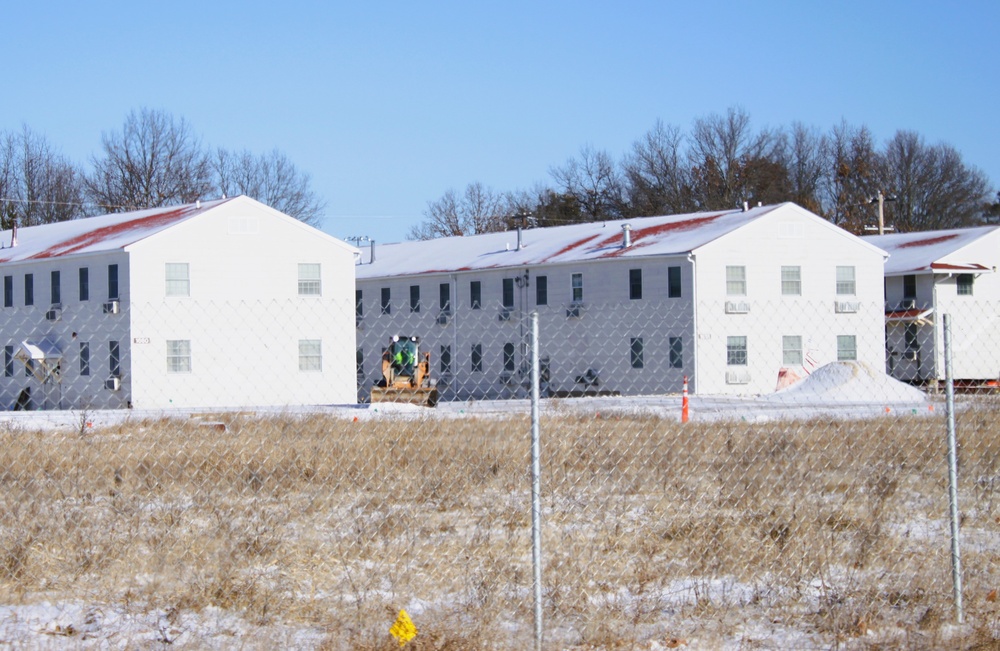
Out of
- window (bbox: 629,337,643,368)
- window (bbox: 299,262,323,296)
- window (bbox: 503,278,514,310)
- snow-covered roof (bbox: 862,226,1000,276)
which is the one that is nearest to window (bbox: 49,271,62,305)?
window (bbox: 299,262,323,296)

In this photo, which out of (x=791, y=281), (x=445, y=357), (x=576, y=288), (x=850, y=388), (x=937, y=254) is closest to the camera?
(x=850, y=388)

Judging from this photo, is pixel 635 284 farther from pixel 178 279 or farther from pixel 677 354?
pixel 178 279

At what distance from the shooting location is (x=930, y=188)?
86.4 meters

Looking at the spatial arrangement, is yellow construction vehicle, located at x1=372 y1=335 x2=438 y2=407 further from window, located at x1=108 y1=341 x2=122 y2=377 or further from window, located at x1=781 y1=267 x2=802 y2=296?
window, located at x1=781 y1=267 x2=802 y2=296

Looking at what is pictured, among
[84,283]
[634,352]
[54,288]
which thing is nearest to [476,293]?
[634,352]

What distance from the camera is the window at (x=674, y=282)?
40.4m

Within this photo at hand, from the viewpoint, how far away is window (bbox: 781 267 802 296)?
139 feet

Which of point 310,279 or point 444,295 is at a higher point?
point 310,279

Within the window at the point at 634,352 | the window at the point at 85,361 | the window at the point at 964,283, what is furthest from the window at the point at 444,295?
the window at the point at 964,283

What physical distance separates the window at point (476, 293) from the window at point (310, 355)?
8193mm

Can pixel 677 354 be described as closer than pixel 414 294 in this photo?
Yes

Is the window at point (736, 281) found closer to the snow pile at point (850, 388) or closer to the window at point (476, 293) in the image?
the snow pile at point (850, 388)

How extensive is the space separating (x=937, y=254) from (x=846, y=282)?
7605 millimetres

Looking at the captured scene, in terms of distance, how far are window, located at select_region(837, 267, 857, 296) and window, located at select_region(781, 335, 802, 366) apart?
2.78m
